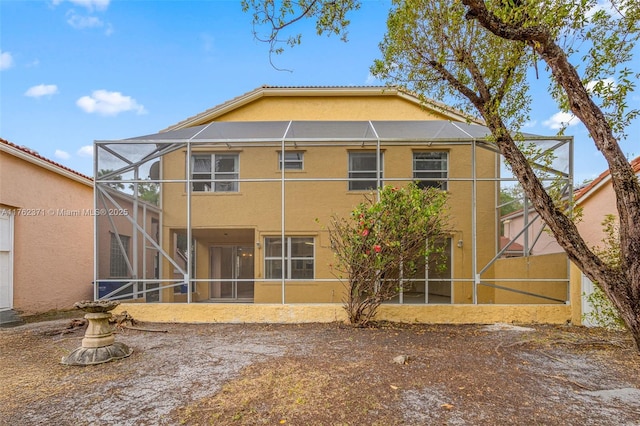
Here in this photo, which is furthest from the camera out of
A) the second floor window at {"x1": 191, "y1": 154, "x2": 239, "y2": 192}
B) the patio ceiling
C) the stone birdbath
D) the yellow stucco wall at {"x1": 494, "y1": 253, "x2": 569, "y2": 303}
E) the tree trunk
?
the second floor window at {"x1": 191, "y1": 154, "x2": 239, "y2": 192}

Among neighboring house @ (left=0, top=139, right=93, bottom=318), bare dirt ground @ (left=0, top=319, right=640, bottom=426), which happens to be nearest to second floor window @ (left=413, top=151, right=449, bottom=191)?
bare dirt ground @ (left=0, top=319, right=640, bottom=426)

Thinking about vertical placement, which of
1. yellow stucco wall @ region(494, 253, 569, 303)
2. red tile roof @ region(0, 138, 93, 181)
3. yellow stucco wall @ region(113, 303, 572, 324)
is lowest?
yellow stucco wall @ region(113, 303, 572, 324)

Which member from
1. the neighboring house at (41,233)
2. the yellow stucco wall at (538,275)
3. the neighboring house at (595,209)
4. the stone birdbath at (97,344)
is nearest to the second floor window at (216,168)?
the neighboring house at (41,233)

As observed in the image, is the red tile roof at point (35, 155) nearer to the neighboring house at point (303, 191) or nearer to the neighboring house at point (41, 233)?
the neighboring house at point (41, 233)

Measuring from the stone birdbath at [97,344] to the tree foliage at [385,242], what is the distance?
381cm

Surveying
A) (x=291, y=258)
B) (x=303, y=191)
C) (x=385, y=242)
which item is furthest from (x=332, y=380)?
(x=303, y=191)

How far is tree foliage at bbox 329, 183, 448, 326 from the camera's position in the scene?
20.0 feet

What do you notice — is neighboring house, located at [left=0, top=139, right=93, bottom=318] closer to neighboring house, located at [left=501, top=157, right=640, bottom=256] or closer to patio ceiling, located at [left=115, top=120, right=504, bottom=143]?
patio ceiling, located at [left=115, top=120, right=504, bottom=143]

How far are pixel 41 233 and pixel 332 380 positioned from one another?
900 centimetres

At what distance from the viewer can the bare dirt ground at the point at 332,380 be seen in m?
3.12

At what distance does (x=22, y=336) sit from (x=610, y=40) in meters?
10.3

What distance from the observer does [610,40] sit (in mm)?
4227

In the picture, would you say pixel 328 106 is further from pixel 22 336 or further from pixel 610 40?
pixel 22 336

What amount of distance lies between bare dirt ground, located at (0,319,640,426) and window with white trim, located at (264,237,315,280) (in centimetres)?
452
